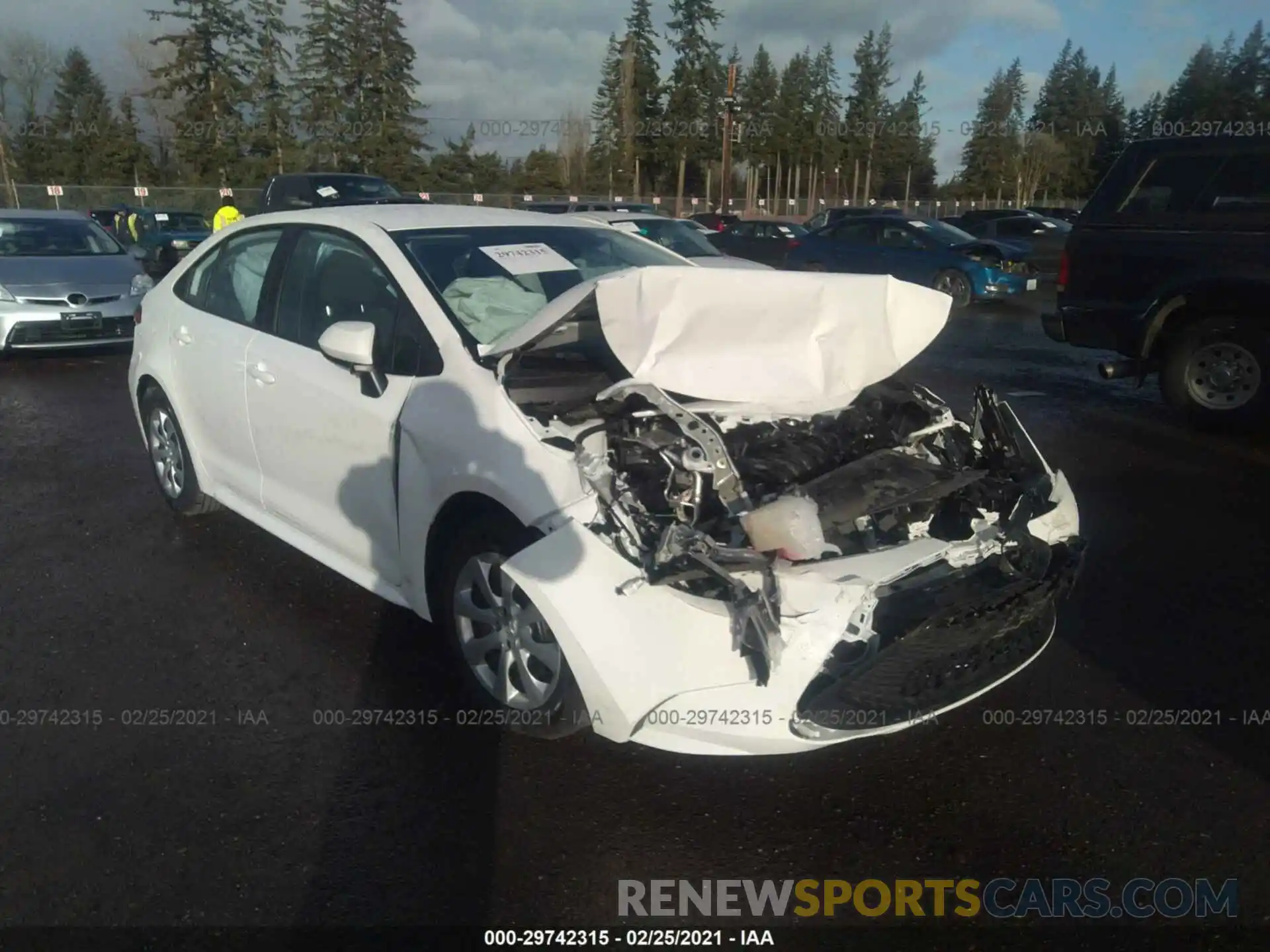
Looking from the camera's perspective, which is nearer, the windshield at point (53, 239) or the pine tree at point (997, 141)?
the windshield at point (53, 239)

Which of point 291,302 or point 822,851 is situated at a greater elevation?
point 291,302

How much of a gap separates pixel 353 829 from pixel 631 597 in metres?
1.11

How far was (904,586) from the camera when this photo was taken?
2.97 metres

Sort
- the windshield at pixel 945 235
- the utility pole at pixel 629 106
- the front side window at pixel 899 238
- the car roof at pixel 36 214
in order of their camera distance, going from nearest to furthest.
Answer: the car roof at pixel 36 214
the windshield at pixel 945 235
the front side window at pixel 899 238
the utility pole at pixel 629 106

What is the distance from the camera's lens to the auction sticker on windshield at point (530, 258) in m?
4.23

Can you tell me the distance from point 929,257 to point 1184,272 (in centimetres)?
1024

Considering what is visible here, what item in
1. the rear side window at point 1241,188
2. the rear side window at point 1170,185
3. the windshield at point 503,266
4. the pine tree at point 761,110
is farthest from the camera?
the pine tree at point 761,110

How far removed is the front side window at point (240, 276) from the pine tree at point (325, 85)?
5210 cm

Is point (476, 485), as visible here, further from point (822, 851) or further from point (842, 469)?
point (822, 851)

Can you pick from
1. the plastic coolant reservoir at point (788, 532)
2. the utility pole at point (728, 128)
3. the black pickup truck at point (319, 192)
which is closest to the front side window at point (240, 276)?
the plastic coolant reservoir at point (788, 532)

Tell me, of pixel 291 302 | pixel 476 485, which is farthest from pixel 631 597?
pixel 291 302

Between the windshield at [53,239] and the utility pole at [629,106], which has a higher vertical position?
the utility pole at [629,106]

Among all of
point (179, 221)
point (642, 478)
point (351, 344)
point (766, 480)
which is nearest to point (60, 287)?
point (351, 344)

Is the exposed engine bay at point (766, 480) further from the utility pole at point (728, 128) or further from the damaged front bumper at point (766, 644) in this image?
the utility pole at point (728, 128)
